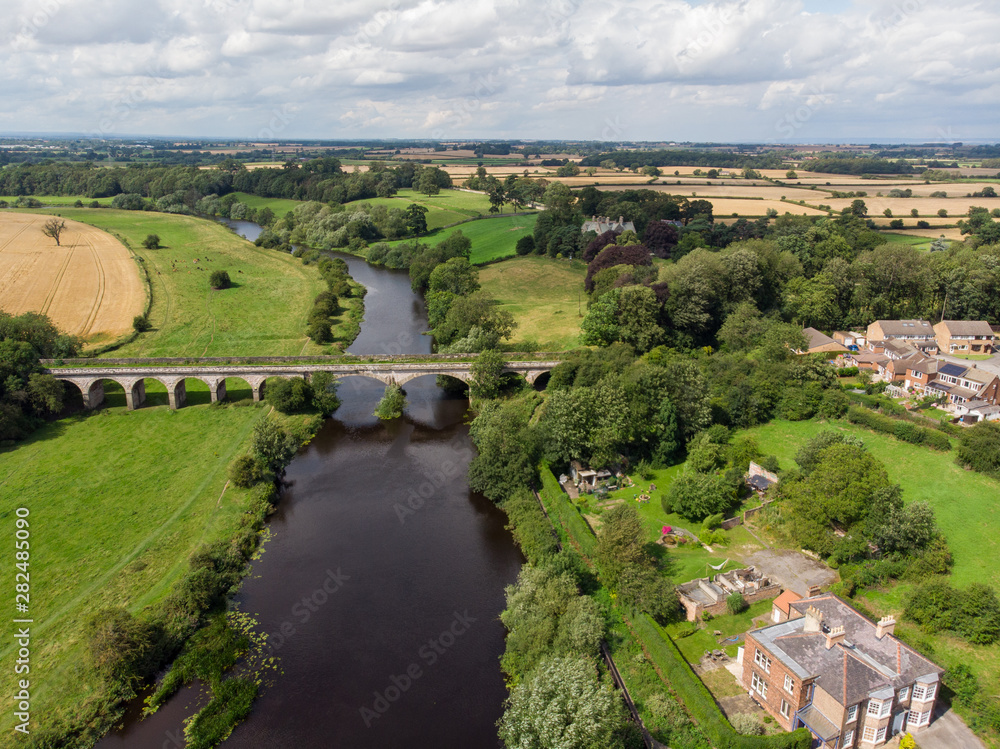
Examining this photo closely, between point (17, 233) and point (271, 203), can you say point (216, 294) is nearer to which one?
point (17, 233)

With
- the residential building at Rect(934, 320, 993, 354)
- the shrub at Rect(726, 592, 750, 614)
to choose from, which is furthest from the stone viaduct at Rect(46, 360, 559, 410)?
the residential building at Rect(934, 320, 993, 354)

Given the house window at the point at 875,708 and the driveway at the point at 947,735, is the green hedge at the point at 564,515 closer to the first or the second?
the house window at the point at 875,708

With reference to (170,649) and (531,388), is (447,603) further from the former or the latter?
(531,388)

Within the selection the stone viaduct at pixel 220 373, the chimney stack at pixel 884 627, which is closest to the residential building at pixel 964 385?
the chimney stack at pixel 884 627

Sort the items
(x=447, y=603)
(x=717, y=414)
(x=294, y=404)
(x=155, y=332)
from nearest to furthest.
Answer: (x=447, y=603), (x=717, y=414), (x=294, y=404), (x=155, y=332)

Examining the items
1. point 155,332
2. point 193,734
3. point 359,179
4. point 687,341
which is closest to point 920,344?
point 687,341

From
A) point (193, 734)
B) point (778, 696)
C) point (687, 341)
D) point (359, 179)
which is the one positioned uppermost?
point (359, 179)
